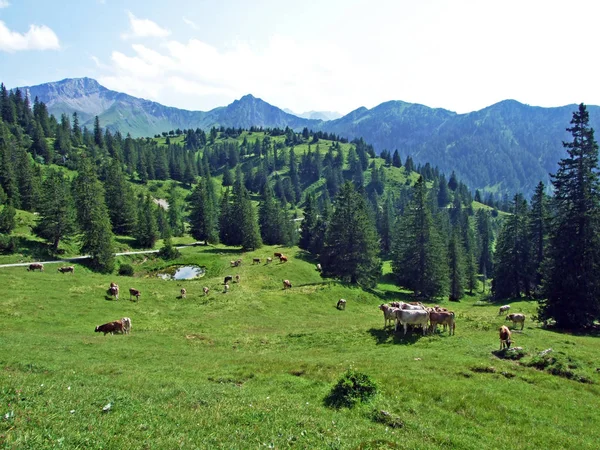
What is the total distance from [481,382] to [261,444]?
12.3 m

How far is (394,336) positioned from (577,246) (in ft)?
84.5

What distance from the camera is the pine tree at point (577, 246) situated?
3706 centimetres

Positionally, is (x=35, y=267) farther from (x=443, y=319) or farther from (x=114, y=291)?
(x=443, y=319)

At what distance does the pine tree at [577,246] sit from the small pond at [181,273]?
5596 centimetres

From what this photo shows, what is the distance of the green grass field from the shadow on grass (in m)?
0.15

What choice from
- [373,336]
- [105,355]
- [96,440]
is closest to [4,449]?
[96,440]

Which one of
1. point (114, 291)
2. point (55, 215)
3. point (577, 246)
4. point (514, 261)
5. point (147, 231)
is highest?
point (55, 215)

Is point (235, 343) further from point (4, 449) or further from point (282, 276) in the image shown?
point (282, 276)

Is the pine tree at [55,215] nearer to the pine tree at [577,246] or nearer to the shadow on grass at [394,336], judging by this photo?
the shadow on grass at [394,336]

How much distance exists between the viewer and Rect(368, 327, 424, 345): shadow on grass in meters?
27.1

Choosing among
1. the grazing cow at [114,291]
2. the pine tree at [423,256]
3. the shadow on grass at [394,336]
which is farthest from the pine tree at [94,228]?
the pine tree at [423,256]

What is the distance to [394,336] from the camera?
93.5 feet

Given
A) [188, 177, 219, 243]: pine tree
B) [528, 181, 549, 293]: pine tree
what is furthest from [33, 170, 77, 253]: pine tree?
[528, 181, 549, 293]: pine tree

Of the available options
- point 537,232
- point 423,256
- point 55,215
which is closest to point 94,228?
point 55,215
